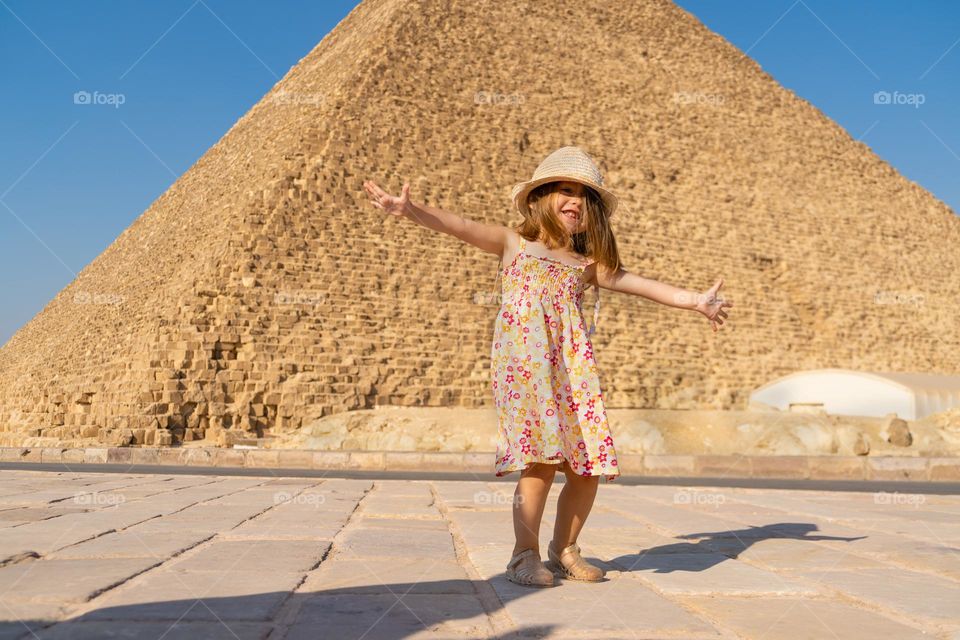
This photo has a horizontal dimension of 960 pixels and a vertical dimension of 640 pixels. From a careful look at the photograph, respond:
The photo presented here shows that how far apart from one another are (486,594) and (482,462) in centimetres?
753

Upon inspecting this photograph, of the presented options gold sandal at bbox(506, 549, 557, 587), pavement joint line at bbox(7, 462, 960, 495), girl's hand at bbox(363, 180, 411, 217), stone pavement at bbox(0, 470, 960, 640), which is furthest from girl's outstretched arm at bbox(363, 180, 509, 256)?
pavement joint line at bbox(7, 462, 960, 495)

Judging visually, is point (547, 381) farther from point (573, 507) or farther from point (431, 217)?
point (431, 217)

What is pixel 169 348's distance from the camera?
17828 mm

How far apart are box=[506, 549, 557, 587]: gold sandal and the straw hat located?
3.30ft

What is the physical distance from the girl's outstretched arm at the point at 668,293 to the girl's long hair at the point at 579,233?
4 cm

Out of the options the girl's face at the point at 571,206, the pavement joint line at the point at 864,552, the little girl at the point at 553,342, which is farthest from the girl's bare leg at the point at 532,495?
the pavement joint line at the point at 864,552

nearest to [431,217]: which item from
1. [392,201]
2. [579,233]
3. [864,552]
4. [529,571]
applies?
[392,201]

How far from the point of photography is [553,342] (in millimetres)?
2744

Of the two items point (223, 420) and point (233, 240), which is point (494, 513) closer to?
point (223, 420)

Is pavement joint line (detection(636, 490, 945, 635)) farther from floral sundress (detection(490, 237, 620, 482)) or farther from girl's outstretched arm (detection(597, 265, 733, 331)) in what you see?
girl's outstretched arm (detection(597, 265, 733, 331))

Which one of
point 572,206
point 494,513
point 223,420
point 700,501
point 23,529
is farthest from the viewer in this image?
point 223,420

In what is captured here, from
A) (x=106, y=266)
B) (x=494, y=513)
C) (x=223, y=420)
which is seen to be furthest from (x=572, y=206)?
(x=106, y=266)

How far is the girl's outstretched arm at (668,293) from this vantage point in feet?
9.42

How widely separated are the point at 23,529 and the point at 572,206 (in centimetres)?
209
